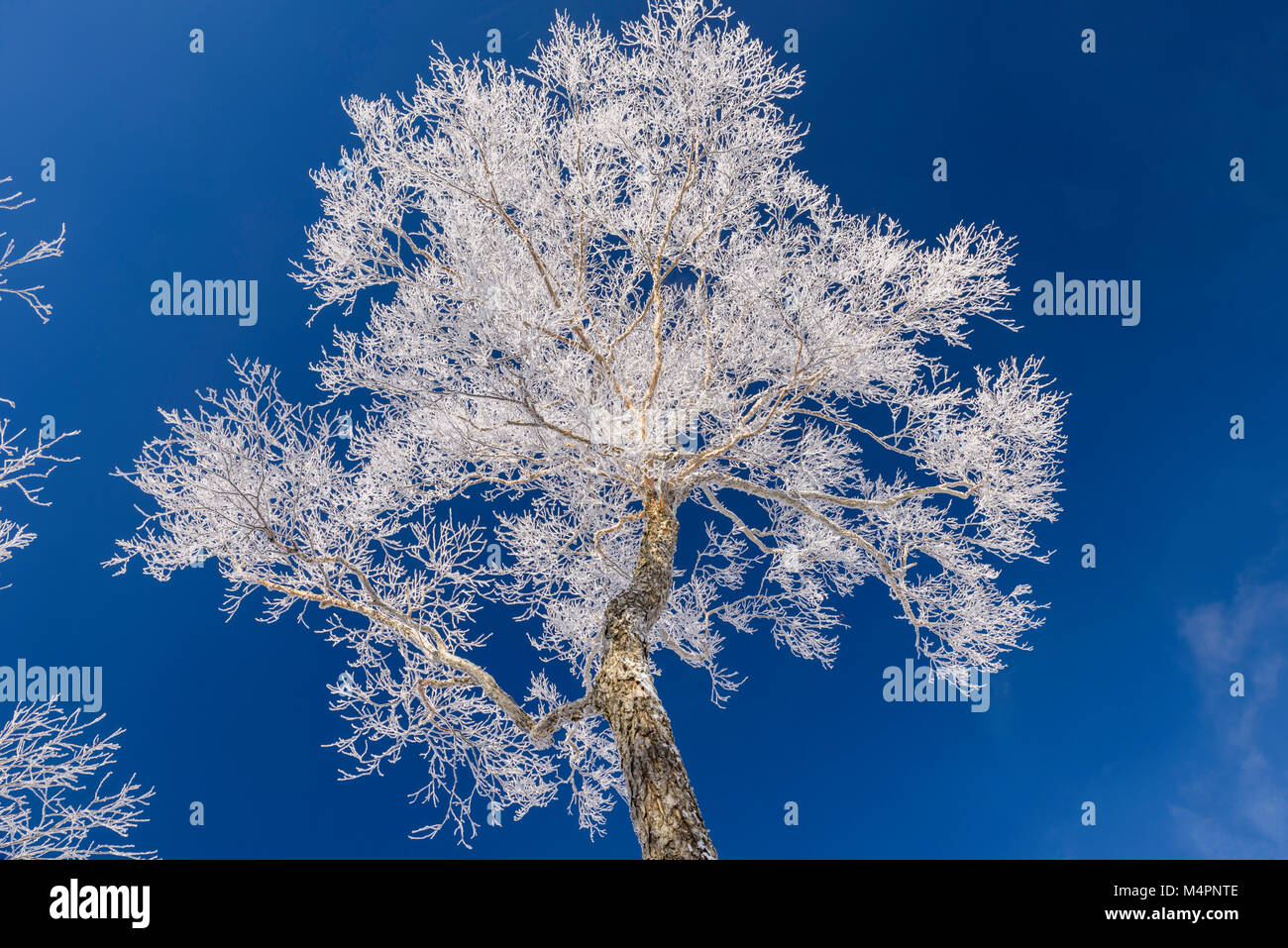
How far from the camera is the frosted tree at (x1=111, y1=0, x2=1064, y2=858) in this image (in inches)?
198

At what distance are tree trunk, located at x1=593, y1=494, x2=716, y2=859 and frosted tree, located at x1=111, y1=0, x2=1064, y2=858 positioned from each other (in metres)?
0.04

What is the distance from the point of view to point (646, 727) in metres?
4.17

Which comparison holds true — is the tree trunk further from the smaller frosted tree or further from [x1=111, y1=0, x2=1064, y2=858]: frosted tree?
the smaller frosted tree

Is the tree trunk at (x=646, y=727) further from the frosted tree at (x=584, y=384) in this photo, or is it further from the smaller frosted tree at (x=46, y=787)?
the smaller frosted tree at (x=46, y=787)

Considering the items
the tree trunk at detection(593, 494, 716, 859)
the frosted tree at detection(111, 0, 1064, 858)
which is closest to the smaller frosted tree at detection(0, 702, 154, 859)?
the frosted tree at detection(111, 0, 1064, 858)

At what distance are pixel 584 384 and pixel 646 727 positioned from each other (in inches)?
89.8

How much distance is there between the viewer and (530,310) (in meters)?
4.68

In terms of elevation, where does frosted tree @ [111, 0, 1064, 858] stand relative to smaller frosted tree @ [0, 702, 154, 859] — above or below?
above

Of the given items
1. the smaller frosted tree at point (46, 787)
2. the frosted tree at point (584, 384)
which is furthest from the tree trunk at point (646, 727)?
the smaller frosted tree at point (46, 787)

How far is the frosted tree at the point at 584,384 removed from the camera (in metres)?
5.03

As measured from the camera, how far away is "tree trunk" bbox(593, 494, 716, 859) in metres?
3.63

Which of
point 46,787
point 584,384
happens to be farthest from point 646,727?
point 46,787

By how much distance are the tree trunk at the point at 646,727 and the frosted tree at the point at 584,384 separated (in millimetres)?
36
